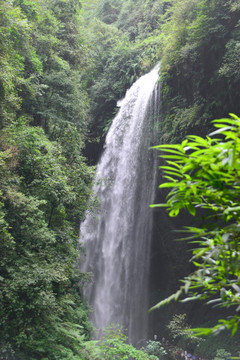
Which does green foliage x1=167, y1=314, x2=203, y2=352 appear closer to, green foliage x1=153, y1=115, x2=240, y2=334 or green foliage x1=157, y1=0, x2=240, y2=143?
green foliage x1=157, y1=0, x2=240, y2=143

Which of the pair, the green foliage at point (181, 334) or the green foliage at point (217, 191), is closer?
the green foliage at point (217, 191)

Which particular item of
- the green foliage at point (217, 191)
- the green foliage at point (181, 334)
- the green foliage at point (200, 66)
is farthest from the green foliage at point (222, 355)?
the green foliage at point (217, 191)

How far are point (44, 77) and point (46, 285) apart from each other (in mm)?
9397

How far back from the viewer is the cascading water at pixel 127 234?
1428 cm

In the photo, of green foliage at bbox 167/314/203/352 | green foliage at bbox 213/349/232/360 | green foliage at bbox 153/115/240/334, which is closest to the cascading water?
green foliage at bbox 167/314/203/352

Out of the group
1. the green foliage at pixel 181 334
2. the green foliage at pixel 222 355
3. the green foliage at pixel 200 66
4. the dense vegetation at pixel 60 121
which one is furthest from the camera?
the green foliage at pixel 181 334

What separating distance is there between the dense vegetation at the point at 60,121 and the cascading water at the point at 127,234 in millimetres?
1425

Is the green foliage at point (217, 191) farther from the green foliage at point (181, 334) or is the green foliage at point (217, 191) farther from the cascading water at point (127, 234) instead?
the cascading water at point (127, 234)

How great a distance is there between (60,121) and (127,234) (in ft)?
20.3

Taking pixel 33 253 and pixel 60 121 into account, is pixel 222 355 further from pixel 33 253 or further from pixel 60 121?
pixel 60 121

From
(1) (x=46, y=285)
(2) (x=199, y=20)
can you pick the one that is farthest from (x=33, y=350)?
(2) (x=199, y=20)

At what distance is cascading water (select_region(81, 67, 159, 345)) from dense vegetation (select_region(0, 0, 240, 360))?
1425 mm

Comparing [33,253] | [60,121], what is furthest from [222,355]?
[60,121]

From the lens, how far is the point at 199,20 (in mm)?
11055
